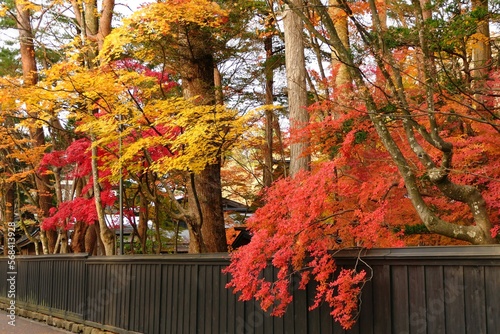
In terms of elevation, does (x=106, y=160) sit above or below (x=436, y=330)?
above

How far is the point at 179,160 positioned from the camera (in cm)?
1066

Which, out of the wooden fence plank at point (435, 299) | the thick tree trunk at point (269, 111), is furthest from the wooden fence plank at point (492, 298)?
the thick tree trunk at point (269, 111)

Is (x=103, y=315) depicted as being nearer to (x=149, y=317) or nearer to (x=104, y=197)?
(x=149, y=317)

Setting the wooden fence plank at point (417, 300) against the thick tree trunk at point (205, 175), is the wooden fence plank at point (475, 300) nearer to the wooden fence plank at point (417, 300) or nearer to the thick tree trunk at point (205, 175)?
the wooden fence plank at point (417, 300)

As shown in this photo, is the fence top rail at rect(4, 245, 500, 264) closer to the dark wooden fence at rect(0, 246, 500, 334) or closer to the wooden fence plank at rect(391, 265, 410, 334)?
the dark wooden fence at rect(0, 246, 500, 334)

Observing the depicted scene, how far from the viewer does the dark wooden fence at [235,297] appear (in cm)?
527

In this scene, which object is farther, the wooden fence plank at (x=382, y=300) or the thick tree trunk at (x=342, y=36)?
the thick tree trunk at (x=342, y=36)

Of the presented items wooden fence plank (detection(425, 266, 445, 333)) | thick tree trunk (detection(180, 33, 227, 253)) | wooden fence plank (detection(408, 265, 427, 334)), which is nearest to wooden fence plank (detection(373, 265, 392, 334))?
wooden fence plank (detection(408, 265, 427, 334))

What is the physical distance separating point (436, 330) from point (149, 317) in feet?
21.1

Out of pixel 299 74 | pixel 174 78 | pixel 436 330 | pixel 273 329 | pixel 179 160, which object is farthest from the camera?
pixel 174 78

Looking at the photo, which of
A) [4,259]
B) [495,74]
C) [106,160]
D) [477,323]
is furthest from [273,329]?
[4,259]

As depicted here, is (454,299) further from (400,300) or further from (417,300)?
(400,300)

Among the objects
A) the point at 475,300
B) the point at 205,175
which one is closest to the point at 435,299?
the point at 475,300

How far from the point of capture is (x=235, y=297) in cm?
831
